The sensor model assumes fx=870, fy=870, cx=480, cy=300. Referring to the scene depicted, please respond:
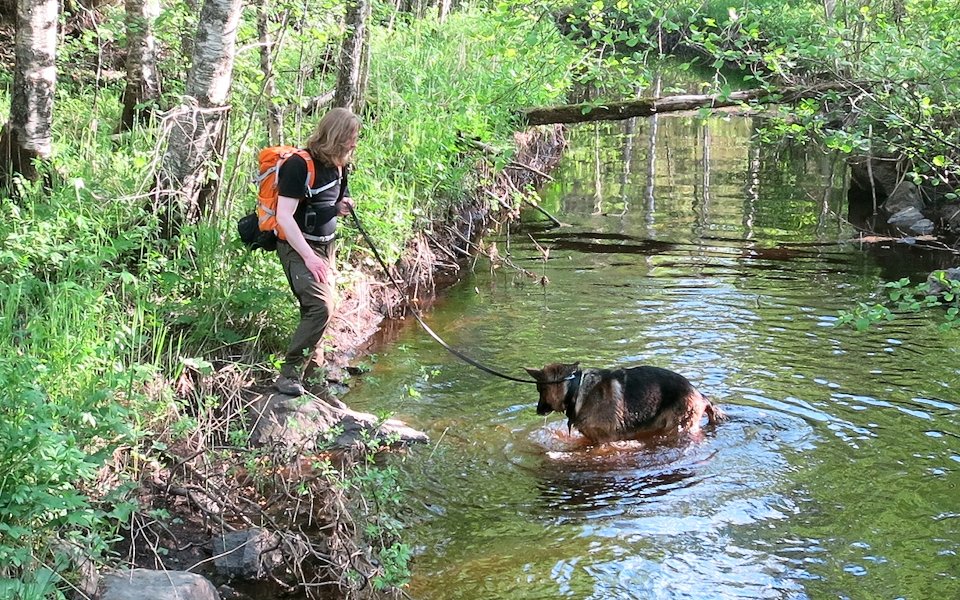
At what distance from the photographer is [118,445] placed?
500 centimetres

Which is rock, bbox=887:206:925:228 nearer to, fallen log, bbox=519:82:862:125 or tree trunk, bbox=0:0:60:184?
fallen log, bbox=519:82:862:125

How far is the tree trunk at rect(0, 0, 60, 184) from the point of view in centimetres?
711

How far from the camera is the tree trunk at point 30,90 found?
7.11 metres

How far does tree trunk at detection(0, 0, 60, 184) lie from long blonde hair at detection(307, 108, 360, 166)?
252 cm

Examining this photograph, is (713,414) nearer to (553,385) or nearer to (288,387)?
(553,385)

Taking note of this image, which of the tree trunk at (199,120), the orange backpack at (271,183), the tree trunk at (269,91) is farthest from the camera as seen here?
the tree trunk at (269,91)

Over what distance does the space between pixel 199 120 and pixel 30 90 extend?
4.59ft

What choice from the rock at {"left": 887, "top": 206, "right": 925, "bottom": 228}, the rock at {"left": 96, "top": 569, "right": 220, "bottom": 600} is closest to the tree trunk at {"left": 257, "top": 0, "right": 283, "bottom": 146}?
the rock at {"left": 96, "top": 569, "right": 220, "bottom": 600}

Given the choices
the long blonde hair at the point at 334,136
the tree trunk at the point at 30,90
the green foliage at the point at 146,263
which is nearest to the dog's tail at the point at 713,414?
the green foliage at the point at 146,263

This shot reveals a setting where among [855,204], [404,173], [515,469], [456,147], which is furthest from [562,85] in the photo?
[855,204]

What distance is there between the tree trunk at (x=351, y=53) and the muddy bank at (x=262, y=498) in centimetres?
418

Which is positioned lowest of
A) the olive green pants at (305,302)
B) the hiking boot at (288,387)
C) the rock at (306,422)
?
the rock at (306,422)

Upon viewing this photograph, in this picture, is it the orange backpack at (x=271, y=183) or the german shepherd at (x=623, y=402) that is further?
the german shepherd at (x=623, y=402)

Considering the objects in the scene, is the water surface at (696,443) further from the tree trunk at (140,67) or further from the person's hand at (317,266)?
the tree trunk at (140,67)
